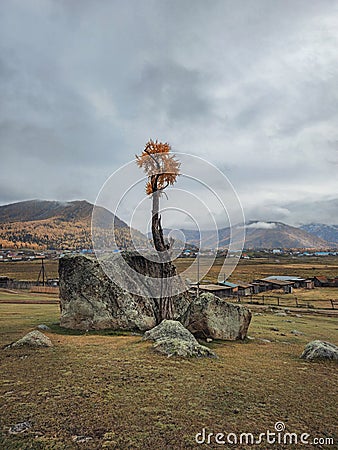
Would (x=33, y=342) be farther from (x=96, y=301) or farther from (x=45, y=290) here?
(x=45, y=290)

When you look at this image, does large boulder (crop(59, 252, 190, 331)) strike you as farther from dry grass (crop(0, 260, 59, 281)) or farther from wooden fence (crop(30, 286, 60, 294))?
dry grass (crop(0, 260, 59, 281))

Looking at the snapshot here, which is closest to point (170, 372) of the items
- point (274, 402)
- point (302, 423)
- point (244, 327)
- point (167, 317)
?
point (274, 402)

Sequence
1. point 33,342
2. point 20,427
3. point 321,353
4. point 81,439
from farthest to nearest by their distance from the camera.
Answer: point 33,342, point 321,353, point 20,427, point 81,439

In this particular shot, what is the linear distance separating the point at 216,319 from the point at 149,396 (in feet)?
29.4

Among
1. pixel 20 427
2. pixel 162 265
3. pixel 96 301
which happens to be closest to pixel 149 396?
pixel 20 427

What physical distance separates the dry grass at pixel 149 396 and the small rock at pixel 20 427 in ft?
0.35

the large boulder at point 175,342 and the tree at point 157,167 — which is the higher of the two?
the tree at point 157,167

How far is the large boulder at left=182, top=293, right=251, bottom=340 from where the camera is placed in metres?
15.2

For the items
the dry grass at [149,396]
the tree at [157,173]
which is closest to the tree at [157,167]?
the tree at [157,173]

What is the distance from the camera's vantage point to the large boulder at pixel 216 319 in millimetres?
15234

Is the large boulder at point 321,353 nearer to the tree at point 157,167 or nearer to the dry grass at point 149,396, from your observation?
the dry grass at point 149,396

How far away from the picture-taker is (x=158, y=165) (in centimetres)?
1695

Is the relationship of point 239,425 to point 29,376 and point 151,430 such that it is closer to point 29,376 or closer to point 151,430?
point 151,430

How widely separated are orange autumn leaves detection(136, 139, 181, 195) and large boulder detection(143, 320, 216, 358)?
25.1 ft
